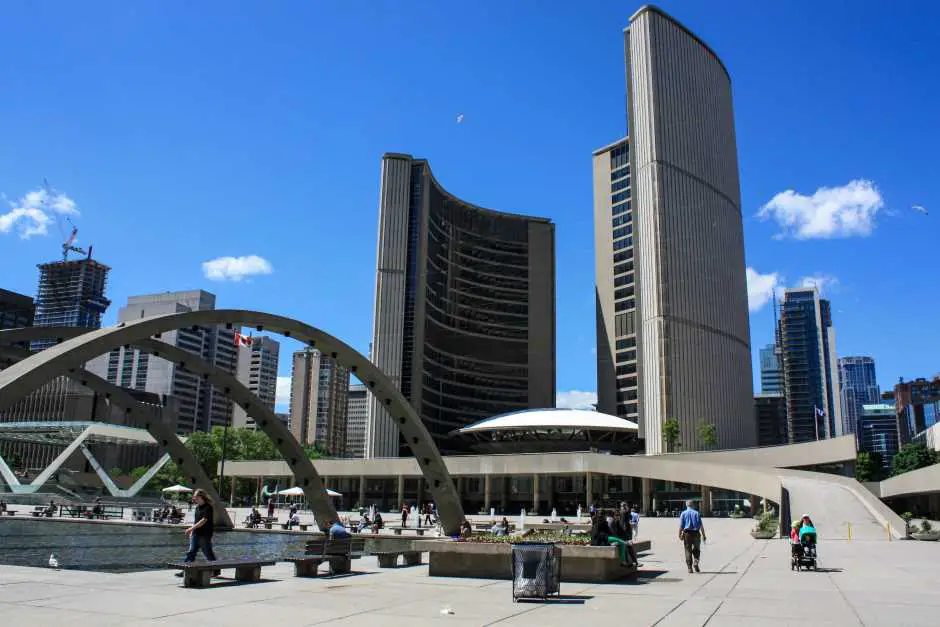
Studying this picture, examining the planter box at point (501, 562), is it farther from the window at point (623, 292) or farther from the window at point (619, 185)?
the window at point (619, 185)

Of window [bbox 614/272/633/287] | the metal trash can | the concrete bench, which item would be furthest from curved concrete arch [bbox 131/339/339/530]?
window [bbox 614/272/633/287]

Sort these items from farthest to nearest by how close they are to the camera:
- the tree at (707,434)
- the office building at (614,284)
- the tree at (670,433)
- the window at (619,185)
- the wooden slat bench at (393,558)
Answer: the window at (619,185), the office building at (614,284), the tree at (707,434), the tree at (670,433), the wooden slat bench at (393,558)

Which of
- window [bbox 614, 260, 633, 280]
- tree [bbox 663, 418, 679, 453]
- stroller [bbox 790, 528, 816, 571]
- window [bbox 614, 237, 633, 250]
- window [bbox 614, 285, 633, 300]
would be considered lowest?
stroller [bbox 790, 528, 816, 571]

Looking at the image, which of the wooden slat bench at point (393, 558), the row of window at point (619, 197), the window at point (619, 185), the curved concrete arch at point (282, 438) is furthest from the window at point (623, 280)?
the wooden slat bench at point (393, 558)

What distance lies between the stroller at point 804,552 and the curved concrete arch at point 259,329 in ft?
53.5

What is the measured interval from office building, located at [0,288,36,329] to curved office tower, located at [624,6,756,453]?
14052 centimetres

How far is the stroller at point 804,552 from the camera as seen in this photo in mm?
17391

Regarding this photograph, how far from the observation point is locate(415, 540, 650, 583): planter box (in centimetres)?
1494

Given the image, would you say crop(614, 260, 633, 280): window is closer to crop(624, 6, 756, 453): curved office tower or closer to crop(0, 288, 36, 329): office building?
crop(624, 6, 756, 453): curved office tower

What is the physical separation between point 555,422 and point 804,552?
8283cm

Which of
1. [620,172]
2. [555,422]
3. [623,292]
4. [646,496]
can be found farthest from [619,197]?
[646,496]

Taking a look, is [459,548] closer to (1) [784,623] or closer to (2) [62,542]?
(1) [784,623]

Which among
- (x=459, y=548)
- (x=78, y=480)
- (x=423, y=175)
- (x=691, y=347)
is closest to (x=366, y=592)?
(x=459, y=548)

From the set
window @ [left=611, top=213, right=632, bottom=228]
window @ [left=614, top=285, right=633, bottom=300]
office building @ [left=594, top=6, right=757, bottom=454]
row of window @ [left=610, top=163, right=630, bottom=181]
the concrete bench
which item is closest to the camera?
the concrete bench
